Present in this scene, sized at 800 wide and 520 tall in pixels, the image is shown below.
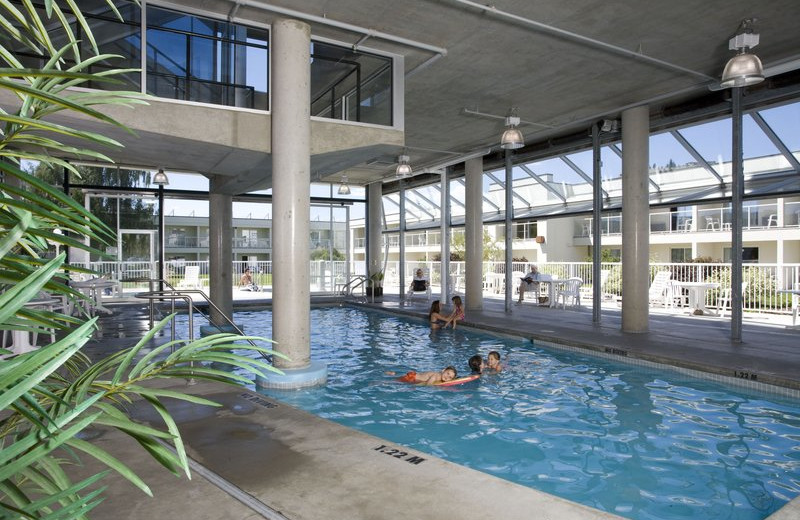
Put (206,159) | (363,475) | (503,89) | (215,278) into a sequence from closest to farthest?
(363,475) → (206,159) → (503,89) → (215,278)

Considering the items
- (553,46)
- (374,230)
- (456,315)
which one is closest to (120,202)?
(374,230)

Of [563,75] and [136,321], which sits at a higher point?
[563,75]

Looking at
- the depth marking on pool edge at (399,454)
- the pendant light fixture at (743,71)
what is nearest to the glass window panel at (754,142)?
the pendant light fixture at (743,71)

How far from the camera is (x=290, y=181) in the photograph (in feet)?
17.8

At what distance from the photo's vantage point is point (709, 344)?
6949mm

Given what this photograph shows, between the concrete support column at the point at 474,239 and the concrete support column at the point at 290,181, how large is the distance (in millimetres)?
7036

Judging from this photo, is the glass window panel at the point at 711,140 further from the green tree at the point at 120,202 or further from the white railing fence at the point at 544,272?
the green tree at the point at 120,202

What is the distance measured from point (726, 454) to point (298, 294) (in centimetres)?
→ 418

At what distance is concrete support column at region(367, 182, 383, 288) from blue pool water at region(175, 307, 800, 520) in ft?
28.3

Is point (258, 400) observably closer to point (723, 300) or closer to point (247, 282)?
point (723, 300)

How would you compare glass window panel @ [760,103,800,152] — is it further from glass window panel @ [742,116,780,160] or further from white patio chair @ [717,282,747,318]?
white patio chair @ [717,282,747,318]

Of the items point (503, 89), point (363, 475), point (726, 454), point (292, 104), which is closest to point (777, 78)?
point (503, 89)

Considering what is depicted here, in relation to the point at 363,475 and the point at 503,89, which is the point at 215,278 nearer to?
the point at 503,89

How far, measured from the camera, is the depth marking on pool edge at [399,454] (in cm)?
298
